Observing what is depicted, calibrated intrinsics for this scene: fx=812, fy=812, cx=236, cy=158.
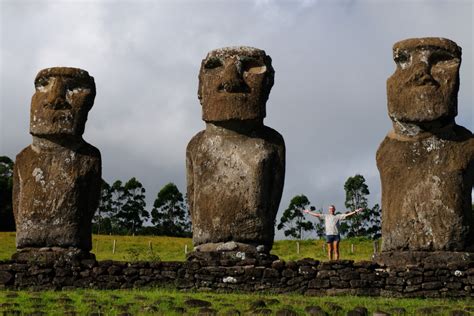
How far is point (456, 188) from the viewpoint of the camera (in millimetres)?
14609

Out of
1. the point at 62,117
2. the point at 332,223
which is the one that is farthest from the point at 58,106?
the point at 332,223

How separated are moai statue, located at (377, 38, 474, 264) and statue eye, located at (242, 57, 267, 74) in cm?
246

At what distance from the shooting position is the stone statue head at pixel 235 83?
15.3 meters

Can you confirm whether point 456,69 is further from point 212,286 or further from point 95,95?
point 95,95

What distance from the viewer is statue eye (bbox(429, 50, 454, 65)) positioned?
15.2m

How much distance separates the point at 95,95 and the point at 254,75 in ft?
11.0

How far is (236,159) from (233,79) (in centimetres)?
151

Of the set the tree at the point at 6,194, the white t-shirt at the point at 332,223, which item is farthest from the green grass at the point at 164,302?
the tree at the point at 6,194

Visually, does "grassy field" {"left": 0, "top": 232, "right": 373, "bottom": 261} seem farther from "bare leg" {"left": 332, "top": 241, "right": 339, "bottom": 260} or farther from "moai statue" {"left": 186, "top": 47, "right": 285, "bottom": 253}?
"moai statue" {"left": 186, "top": 47, "right": 285, "bottom": 253}

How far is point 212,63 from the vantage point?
15.8 meters

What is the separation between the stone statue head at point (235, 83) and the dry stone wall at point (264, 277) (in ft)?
9.39

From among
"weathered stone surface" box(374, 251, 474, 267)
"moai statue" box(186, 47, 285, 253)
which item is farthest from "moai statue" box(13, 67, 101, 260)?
"weathered stone surface" box(374, 251, 474, 267)

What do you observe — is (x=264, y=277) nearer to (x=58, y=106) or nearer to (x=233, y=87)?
(x=233, y=87)

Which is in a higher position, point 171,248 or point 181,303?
point 171,248
